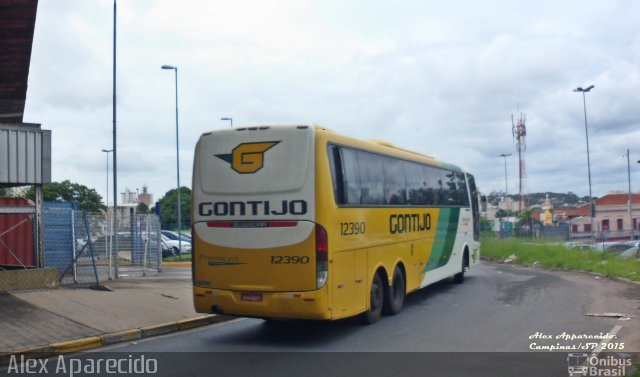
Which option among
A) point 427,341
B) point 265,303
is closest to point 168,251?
point 265,303

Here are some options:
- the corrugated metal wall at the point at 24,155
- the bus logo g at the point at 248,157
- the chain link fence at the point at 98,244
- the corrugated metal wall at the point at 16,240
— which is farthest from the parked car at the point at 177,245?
the bus logo g at the point at 248,157

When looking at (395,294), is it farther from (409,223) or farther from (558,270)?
(558,270)

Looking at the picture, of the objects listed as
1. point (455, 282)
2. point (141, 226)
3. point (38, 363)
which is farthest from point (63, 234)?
point (455, 282)

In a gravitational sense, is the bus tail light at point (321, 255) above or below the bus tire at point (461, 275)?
above

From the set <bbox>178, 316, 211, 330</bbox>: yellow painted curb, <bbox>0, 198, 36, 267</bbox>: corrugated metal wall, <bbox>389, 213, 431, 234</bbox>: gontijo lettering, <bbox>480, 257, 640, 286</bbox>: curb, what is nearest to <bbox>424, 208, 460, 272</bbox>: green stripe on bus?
<bbox>389, 213, 431, 234</bbox>: gontijo lettering

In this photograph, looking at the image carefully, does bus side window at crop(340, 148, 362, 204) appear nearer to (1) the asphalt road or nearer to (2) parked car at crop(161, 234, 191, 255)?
(1) the asphalt road

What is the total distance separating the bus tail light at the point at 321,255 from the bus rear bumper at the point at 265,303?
0.17 meters

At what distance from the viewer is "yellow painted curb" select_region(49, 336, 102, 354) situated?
32.4 ft

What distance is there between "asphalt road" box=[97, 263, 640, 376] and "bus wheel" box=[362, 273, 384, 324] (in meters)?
0.18

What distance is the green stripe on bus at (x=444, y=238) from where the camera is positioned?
1627 cm

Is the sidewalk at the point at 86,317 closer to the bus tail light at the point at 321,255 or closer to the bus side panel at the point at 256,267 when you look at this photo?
the bus side panel at the point at 256,267

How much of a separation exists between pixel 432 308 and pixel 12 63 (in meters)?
A: 10.3

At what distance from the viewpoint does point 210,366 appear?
876 centimetres

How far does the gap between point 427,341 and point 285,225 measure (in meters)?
2.90
